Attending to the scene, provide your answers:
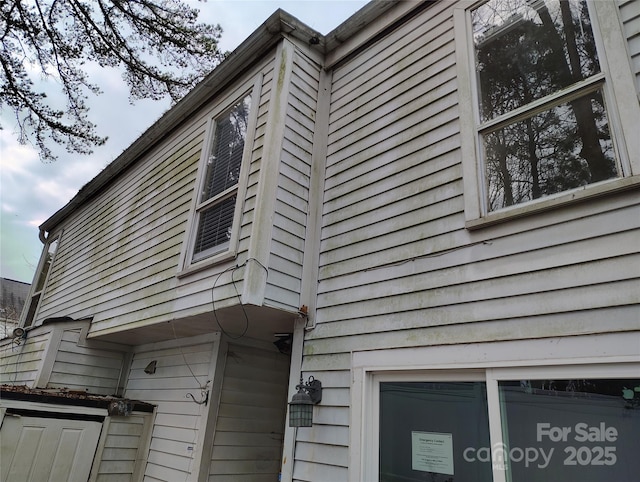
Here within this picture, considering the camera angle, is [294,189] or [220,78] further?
[220,78]

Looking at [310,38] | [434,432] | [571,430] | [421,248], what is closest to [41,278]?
[310,38]

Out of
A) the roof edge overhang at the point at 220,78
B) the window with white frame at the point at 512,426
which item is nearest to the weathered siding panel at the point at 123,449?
the window with white frame at the point at 512,426

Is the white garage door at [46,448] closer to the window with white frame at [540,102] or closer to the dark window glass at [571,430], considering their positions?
the dark window glass at [571,430]

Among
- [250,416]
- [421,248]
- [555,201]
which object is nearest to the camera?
[555,201]

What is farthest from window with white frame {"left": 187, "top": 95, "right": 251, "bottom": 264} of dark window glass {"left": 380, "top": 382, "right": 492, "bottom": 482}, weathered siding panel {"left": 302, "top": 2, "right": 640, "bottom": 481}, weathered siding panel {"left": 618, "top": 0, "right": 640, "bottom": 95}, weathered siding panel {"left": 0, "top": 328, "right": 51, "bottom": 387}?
weathered siding panel {"left": 0, "top": 328, "right": 51, "bottom": 387}

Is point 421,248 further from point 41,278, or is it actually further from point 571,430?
point 41,278

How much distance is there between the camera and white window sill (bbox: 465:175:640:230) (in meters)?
2.25

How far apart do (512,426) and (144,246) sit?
5023mm

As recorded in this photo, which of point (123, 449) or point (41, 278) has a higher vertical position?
point (41, 278)

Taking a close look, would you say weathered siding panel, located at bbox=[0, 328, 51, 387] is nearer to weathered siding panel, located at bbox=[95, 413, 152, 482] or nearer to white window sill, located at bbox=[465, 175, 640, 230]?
weathered siding panel, located at bbox=[95, 413, 152, 482]

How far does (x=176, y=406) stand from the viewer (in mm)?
4863

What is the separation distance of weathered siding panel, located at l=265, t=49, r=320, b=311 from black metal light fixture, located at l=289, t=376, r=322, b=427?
68cm

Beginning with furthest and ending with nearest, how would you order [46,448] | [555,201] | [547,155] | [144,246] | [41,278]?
[41,278] < [144,246] < [46,448] < [547,155] < [555,201]

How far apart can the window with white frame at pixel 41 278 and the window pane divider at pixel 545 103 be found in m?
10.1
